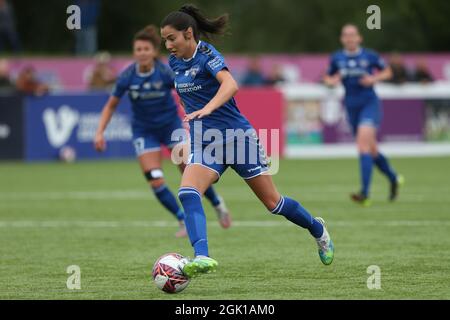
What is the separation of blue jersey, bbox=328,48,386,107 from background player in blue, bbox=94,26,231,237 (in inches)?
158

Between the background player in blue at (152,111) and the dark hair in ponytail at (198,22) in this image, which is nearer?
the dark hair in ponytail at (198,22)

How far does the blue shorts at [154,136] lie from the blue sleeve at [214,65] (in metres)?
3.80

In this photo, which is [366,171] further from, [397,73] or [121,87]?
[397,73]

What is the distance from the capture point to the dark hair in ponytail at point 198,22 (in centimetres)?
827

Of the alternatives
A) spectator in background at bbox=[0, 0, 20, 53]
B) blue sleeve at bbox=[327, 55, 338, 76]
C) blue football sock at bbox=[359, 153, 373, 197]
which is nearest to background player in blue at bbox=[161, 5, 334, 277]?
blue football sock at bbox=[359, 153, 373, 197]

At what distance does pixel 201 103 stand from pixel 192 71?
0.86ft

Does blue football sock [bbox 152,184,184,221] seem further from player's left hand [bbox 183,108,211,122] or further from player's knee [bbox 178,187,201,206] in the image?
player's left hand [bbox 183,108,211,122]

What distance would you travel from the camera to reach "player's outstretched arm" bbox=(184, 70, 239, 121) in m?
7.84

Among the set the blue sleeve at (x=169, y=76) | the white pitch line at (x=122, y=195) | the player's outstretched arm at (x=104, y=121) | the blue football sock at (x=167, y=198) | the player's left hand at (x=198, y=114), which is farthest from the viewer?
the white pitch line at (x=122, y=195)

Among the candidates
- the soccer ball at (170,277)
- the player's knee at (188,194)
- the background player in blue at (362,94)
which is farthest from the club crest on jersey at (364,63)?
the soccer ball at (170,277)

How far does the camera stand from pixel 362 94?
15469mm

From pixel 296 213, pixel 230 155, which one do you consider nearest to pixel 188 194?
pixel 230 155

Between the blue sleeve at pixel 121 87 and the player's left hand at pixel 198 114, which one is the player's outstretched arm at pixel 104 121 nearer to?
the blue sleeve at pixel 121 87
